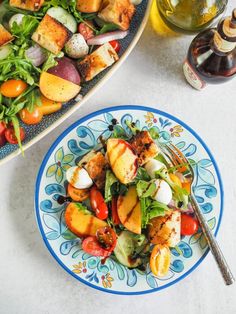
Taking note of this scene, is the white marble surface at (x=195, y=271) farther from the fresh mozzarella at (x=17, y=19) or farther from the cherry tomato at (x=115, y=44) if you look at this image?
the fresh mozzarella at (x=17, y=19)

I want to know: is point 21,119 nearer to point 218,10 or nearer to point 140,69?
point 140,69

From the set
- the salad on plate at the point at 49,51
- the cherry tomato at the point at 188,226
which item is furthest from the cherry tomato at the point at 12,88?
the cherry tomato at the point at 188,226

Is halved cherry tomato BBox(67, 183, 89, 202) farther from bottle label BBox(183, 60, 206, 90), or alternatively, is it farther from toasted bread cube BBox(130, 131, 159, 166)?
bottle label BBox(183, 60, 206, 90)

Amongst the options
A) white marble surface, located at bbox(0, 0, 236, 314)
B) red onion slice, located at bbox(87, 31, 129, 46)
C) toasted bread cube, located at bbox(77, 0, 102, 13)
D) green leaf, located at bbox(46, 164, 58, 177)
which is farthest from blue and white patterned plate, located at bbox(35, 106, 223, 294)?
toasted bread cube, located at bbox(77, 0, 102, 13)

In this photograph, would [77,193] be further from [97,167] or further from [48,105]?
[48,105]

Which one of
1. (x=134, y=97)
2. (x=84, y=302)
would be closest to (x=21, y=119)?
(x=134, y=97)
